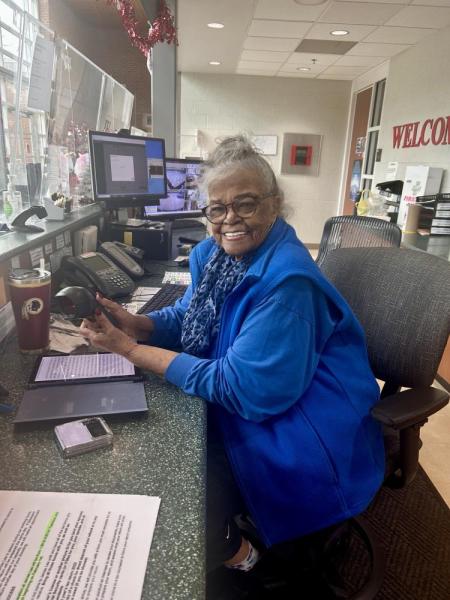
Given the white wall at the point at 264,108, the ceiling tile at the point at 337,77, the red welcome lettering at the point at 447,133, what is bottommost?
the red welcome lettering at the point at 447,133

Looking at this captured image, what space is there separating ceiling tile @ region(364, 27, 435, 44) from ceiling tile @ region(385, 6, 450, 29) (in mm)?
134

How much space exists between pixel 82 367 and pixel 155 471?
0.41m

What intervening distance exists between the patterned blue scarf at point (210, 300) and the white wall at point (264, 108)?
5.34 meters

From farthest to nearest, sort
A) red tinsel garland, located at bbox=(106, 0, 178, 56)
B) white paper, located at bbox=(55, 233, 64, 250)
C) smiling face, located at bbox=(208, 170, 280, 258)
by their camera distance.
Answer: red tinsel garland, located at bbox=(106, 0, 178, 56) → white paper, located at bbox=(55, 233, 64, 250) → smiling face, located at bbox=(208, 170, 280, 258)

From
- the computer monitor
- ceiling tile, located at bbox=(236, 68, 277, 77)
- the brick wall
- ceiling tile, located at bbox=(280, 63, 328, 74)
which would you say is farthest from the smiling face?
the brick wall

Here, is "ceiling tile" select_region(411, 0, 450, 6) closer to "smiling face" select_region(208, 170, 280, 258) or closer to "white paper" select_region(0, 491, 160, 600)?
"smiling face" select_region(208, 170, 280, 258)

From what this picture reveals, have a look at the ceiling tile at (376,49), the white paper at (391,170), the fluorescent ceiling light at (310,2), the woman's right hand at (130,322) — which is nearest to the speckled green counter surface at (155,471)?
the woman's right hand at (130,322)

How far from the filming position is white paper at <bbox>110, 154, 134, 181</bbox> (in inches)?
83.2

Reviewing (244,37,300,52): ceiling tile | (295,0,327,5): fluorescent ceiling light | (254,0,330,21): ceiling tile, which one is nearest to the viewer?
(295,0,327,5): fluorescent ceiling light

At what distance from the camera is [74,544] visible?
57 centimetres

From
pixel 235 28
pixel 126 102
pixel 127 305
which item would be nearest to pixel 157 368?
pixel 127 305

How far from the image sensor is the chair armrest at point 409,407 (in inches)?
38.1

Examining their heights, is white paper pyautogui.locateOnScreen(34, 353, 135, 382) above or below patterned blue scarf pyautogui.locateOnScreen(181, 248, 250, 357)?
below

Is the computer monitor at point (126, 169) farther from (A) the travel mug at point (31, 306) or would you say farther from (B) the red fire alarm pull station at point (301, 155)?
(B) the red fire alarm pull station at point (301, 155)
